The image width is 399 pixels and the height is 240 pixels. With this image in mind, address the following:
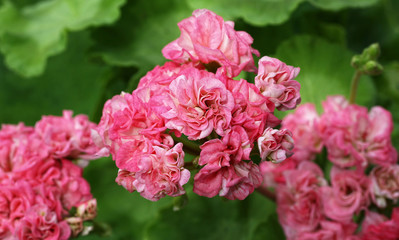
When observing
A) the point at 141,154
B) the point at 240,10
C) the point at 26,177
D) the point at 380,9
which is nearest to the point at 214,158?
the point at 141,154

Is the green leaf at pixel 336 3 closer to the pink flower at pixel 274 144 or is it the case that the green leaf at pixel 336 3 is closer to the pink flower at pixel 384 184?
the pink flower at pixel 384 184

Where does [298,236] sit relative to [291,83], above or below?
below

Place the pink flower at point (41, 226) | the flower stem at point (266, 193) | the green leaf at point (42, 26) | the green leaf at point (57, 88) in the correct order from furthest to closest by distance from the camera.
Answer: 1. the green leaf at point (57, 88)
2. the green leaf at point (42, 26)
3. the flower stem at point (266, 193)
4. the pink flower at point (41, 226)

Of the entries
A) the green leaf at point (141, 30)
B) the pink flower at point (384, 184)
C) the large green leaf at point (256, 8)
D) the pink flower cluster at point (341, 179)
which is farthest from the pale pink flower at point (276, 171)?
the green leaf at point (141, 30)

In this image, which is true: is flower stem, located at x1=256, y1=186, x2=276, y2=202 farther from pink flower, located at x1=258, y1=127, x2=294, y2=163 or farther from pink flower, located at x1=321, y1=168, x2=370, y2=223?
pink flower, located at x1=258, y1=127, x2=294, y2=163

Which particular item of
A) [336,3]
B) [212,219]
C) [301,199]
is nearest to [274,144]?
[301,199]

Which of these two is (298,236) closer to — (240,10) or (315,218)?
(315,218)
